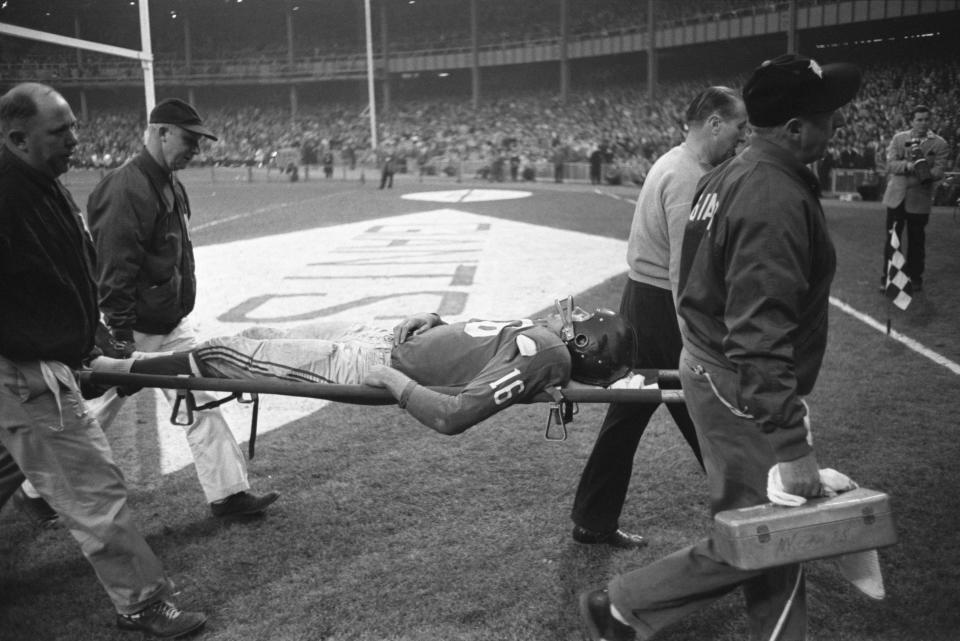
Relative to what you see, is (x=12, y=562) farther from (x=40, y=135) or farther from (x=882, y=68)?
(x=882, y=68)

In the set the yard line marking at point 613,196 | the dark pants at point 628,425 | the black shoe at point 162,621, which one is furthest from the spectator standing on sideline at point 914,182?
the yard line marking at point 613,196

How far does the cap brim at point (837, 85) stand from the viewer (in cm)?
253

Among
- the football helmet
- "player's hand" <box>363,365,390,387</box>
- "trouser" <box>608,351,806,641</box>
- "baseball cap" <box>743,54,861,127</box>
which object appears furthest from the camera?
the football helmet

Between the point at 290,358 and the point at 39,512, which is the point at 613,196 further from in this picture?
the point at 39,512

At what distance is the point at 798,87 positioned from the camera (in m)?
2.53

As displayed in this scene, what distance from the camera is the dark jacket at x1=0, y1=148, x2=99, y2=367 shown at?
126 inches

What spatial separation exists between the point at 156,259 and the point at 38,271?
1.34 meters

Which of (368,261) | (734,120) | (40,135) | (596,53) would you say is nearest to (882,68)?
(596,53)

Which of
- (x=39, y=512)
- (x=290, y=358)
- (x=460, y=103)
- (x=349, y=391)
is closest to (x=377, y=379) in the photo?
(x=349, y=391)

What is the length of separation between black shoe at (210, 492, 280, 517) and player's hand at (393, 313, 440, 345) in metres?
1.16

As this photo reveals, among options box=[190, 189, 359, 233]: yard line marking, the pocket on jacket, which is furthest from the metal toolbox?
box=[190, 189, 359, 233]: yard line marking

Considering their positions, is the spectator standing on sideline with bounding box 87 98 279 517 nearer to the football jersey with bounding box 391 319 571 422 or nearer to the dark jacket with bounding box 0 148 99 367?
the dark jacket with bounding box 0 148 99 367

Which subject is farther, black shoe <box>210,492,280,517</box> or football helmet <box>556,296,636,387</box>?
black shoe <box>210,492,280,517</box>

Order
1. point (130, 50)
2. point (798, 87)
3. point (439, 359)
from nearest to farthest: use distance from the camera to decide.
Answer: point (798, 87) < point (439, 359) < point (130, 50)
